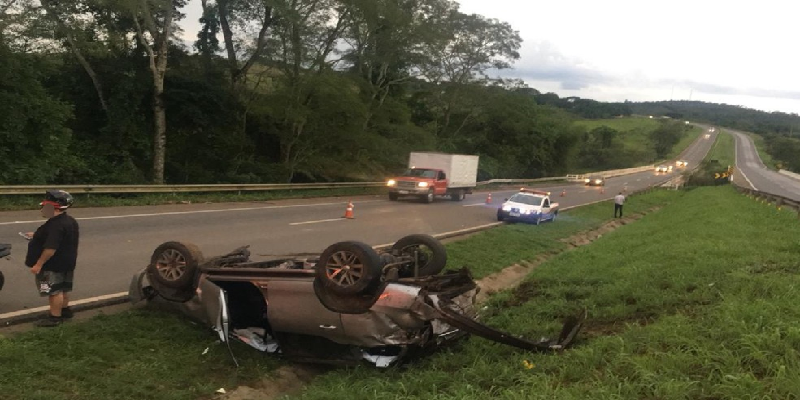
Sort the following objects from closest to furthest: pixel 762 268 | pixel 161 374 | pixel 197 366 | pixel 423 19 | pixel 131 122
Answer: pixel 161 374 → pixel 197 366 → pixel 762 268 → pixel 131 122 → pixel 423 19

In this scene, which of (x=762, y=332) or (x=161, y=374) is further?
(x=161, y=374)

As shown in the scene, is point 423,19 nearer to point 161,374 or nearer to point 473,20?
point 473,20

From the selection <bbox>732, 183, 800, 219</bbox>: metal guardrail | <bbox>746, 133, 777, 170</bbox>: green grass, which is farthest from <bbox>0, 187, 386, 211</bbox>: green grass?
<bbox>746, 133, 777, 170</bbox>: green grass

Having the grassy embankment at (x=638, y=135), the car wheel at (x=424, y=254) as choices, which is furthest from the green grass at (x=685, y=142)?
the car wheel at (x=424, y=254)

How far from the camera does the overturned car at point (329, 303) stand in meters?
5.75

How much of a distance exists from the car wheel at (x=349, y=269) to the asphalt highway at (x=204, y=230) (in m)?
3.07

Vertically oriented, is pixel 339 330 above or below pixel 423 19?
below

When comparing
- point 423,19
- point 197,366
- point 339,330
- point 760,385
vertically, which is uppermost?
point 423,19

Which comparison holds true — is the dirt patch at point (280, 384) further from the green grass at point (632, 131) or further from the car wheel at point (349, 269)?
the green grass at point (632, 131)

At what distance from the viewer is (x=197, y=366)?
596cm

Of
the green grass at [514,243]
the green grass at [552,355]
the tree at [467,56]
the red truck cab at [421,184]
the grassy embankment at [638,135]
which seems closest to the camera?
the green grass at [552,355]

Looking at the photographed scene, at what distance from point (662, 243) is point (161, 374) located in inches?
469

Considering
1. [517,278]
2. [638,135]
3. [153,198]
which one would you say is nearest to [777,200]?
[517,278]

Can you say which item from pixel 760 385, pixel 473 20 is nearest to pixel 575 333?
pixel 760 385
